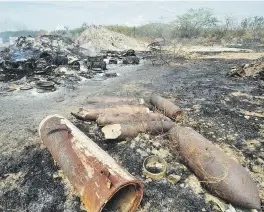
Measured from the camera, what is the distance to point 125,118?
3734 mm

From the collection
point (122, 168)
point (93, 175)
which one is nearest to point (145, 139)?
point (122, 168)

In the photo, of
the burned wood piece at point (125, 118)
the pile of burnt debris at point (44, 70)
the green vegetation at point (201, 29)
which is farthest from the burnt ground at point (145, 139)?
the green vegetation at point (201, 29)

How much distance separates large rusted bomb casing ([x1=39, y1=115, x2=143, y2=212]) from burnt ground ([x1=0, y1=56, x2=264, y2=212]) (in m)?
0.26

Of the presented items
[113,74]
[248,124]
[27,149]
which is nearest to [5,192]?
[27,149]

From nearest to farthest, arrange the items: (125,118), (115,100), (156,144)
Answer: (156,144) < (125,118) < (115,100)

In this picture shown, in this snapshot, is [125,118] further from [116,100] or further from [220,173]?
[220,173]

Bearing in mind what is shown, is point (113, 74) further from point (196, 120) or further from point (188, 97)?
point (196, 120)

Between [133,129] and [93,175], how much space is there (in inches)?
54.6

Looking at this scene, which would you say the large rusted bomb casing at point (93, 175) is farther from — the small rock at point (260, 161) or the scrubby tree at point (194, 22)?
the scrubby tree at point (194, 22)

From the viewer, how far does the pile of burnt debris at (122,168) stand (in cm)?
212

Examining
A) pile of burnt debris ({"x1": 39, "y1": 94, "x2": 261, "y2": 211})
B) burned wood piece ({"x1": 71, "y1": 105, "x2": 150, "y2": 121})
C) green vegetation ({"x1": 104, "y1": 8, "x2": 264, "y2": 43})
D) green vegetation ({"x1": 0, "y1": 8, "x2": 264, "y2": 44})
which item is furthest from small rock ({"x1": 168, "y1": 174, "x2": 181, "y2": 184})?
green vegetation ({"x1": 104, "y1": 8, "x2": 264, "y2": 43})

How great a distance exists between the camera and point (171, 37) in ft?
67.6

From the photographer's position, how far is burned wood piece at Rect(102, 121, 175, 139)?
3408mm

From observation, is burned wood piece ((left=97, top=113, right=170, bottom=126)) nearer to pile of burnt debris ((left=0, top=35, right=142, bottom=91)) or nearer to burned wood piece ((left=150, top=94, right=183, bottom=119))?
burned wood piece ((left=150, top=94, right=183, bottom=119))
